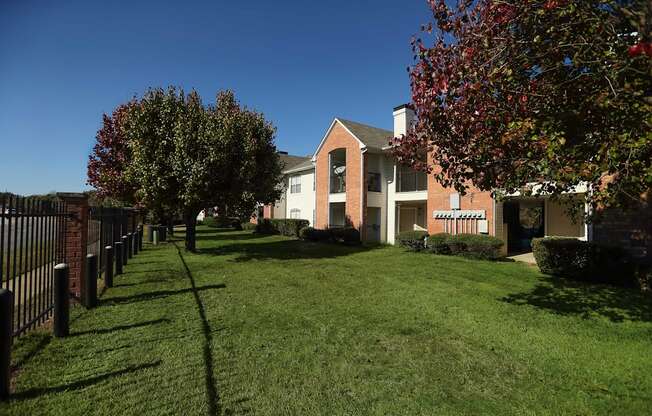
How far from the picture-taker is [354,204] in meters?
21.5

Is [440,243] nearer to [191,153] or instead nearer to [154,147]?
[191,153]

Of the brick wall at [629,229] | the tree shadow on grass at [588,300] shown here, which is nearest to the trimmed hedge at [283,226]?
the brick wall at [629,229]

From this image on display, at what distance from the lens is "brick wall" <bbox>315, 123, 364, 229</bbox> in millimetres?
21266

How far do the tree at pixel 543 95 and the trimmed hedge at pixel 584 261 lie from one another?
5501 mm

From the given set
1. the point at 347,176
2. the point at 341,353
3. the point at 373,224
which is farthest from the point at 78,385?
the point at 347,176

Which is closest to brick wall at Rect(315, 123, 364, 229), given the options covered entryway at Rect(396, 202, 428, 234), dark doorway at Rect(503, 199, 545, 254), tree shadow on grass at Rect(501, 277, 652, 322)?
covered entryway at Rect(396, 202, 428, 234)

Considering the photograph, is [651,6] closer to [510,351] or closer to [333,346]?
[510,351]

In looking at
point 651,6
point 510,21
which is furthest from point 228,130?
point 651,6

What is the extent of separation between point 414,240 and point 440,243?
67.5 inches

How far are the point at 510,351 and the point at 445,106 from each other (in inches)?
165

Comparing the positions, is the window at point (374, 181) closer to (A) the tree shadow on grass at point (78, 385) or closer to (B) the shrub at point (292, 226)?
(B) the shrub at point (292, 226)

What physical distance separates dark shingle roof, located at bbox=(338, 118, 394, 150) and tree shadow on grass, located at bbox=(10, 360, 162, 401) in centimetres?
1832

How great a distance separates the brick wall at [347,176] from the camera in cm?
2127

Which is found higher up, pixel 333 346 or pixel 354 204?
pixel 354 204
